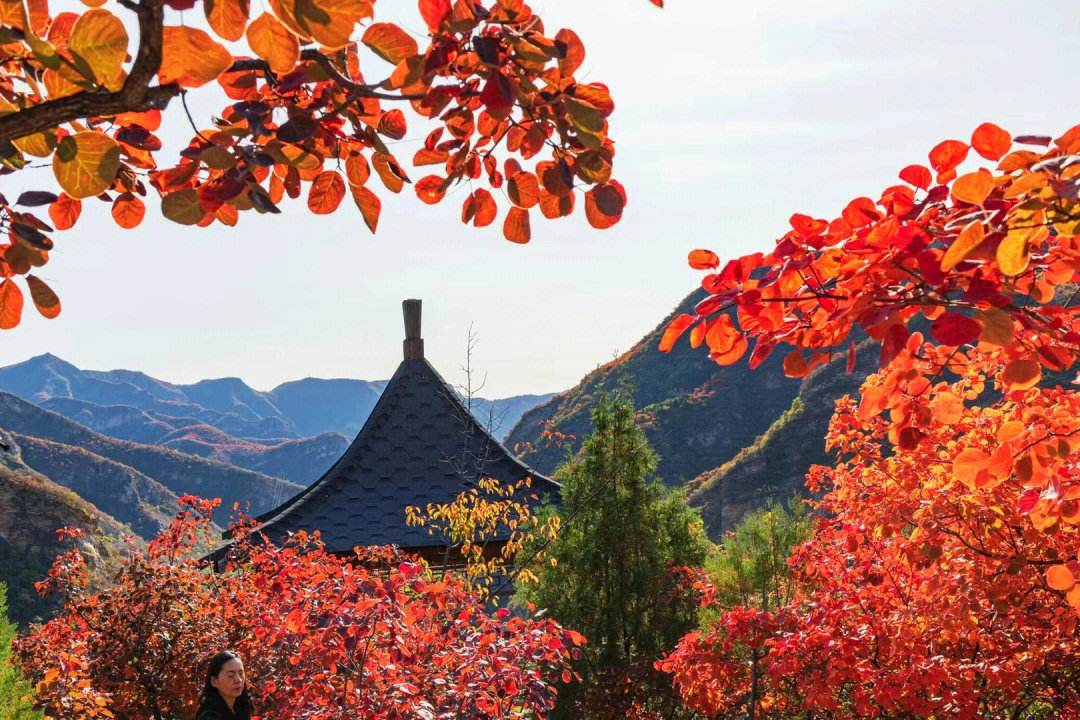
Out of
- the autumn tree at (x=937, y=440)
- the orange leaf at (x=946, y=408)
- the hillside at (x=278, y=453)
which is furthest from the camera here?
the hillside at (x=278, y=453)

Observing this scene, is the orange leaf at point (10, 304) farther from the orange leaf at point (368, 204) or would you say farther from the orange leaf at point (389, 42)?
the orange leaf at point (389, 42)

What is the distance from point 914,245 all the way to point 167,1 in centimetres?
124

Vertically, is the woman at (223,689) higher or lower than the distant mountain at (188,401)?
lower

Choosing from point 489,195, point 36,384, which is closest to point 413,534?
point 489,195

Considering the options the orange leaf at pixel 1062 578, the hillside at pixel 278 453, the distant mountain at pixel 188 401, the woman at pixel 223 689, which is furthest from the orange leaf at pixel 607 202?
the distant mountain at pixel 188 401

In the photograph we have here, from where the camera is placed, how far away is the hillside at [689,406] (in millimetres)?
43000

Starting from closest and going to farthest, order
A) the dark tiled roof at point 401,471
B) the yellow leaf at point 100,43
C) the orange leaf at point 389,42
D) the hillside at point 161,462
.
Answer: the yellow leaf at point 100,43
the orange leaf at point 389,42
the dark tiled roof at point 401,471
the hillside at point 161,462

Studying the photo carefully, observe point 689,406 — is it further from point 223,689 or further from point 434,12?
point 434,12

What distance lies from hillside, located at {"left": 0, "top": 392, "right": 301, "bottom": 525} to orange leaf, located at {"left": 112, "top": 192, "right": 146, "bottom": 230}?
7605cm

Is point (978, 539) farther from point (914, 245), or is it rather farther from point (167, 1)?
point (167, 1)

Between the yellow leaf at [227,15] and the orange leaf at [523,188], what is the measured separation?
2.12 feet

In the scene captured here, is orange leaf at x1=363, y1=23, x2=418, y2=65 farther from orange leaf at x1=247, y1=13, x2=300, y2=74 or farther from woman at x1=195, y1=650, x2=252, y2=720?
woman at x1=195, y1=650, x2=252, y2=720

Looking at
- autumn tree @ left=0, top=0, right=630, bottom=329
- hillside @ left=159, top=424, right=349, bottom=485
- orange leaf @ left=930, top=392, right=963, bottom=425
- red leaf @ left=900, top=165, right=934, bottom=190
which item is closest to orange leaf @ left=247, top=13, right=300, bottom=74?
autumn tree @ left=0, top=0, right=630, bottom=329

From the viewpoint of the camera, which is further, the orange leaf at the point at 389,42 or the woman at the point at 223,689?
the woman at the point at 223,689
